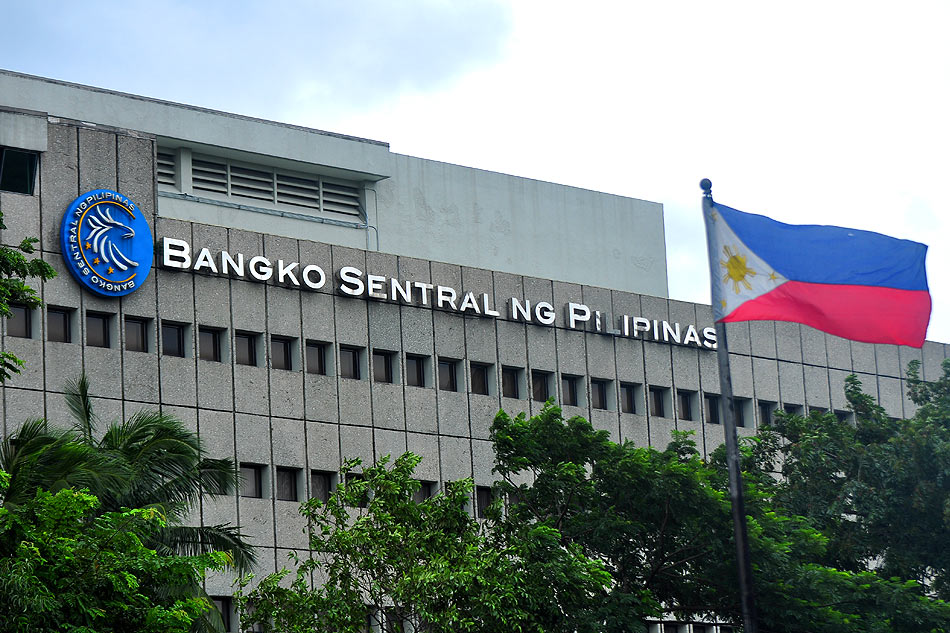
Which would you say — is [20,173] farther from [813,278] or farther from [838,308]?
[838,308]

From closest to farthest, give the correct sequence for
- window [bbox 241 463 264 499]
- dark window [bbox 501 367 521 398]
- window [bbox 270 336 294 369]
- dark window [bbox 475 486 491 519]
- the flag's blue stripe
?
the flag's blue stripe
window [bbox 241 463 264 499]
window [bbox 270 336 294 369]
dark window [bbox 475 486 491 519]
dark window [bbox 501 367 521 398]

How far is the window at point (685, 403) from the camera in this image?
62.0 m

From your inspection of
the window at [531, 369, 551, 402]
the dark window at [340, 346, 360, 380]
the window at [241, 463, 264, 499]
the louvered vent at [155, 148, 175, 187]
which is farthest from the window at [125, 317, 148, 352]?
the window at [531, 369, 551, 402]

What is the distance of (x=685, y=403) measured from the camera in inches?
2461

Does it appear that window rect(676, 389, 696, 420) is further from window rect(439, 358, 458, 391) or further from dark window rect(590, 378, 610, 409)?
window rect(439, 358, 458, 391)

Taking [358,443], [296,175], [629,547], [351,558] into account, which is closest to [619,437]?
[358,443]

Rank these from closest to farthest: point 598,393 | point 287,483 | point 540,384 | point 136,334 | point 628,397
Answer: point 136,334 → point 287,483 → point 540,384 → point 598,393 → point 628,397

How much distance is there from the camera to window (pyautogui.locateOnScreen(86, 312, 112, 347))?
159ft

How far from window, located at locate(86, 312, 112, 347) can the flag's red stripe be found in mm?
25262

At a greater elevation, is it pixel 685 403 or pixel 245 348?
pixel 245 348

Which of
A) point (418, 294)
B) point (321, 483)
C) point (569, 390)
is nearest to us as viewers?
point (321, 483)

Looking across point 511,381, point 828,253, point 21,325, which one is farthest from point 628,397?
point 828,253

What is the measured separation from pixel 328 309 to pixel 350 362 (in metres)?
1.88

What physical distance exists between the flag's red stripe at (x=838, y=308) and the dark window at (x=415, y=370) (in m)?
A: 27.9
